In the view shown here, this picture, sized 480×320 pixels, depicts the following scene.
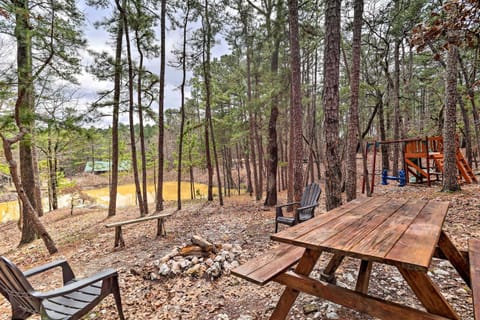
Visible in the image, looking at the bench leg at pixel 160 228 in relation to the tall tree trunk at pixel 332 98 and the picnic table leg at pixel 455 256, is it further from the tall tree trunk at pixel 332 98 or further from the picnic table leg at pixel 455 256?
the picnic table leg at pixel 455 256

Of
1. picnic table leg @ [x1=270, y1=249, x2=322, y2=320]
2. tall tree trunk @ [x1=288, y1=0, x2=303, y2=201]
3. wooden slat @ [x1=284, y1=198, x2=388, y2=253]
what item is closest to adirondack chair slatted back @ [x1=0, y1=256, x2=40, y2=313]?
picnic table leg @ [x1=270, y1=249, x2=322, y2=320]

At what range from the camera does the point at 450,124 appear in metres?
5.34

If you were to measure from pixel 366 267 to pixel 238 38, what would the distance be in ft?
28.9

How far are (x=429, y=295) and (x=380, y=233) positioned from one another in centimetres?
37

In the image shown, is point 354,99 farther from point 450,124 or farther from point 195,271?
point 195,271

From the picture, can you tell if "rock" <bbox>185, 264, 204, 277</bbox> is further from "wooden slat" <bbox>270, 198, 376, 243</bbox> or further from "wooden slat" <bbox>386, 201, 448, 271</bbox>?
"wooden slat" <bbox>386, 201, 448, 271</bbox>

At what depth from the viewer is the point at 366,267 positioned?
6.35 ft

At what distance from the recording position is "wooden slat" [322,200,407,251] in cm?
126

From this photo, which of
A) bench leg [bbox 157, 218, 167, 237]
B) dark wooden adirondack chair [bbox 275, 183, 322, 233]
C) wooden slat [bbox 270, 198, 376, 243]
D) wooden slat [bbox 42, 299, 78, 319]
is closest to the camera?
wooden slat [bbox 270, 198, 376, 243]

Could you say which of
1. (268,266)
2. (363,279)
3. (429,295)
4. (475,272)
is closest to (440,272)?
(475,272)

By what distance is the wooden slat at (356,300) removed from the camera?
1184 millimetres

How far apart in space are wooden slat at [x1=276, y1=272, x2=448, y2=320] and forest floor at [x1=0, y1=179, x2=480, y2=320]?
72 cm

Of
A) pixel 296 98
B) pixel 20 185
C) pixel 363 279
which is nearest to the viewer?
pixel 363 279

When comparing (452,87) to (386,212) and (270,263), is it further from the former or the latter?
(270,263)
